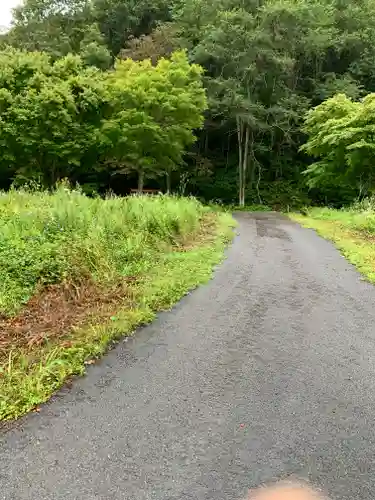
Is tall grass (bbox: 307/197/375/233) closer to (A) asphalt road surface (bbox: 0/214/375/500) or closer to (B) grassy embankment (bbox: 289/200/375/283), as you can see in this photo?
(B) grassy embankment (bbox: 289/200/375/283)

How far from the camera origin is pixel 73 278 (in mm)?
5480

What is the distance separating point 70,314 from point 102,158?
1823 centimetres

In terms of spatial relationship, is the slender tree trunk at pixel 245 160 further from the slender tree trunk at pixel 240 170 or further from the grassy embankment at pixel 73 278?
the grassy embankment at pixel 73 278

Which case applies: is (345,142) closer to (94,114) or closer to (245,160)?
(94,114)

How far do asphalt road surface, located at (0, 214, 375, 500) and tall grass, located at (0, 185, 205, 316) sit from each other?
4.62ft

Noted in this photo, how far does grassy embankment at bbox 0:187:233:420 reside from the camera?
367 centimetres

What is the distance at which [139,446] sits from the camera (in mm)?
2727

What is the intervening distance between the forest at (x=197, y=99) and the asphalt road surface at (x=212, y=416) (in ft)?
38.7

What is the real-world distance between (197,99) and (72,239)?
15191 millimetres

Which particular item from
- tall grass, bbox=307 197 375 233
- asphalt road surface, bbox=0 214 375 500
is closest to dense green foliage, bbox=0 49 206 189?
tall grass, bbox=307 197 375 233

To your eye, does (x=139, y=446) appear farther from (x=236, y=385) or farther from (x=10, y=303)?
(x=10, y=303)

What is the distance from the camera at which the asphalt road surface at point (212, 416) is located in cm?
245

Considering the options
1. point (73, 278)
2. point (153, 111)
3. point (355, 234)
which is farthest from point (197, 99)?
point (73, 278)

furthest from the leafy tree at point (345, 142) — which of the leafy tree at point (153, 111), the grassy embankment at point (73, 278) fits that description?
the grassy embankment at point (73, 278)
